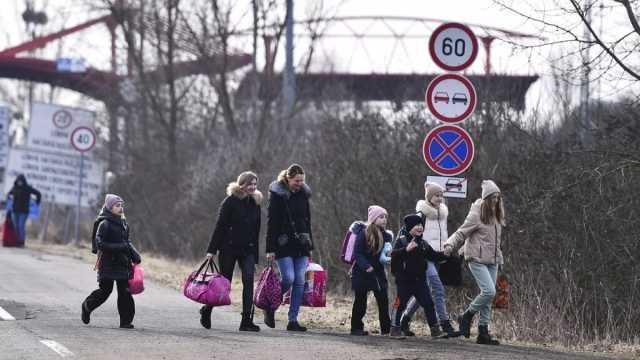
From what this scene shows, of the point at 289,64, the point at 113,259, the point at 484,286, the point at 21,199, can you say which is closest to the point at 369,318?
the point at 484,286

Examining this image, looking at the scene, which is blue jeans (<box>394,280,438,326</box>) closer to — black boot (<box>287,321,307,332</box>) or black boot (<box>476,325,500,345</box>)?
black boot (<box>476,325,500,345</box>)

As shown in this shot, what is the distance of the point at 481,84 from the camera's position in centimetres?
2306

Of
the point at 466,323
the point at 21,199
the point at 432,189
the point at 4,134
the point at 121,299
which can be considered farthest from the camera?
the point at 4,134

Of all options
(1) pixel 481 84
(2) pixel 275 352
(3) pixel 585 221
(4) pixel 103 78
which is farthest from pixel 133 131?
(2) pixel 275 352

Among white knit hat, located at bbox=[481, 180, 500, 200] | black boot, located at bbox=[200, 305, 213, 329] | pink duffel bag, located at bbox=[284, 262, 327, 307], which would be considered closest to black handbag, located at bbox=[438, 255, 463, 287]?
white knit hat, located at bbox=[481, 180, 500, 200]

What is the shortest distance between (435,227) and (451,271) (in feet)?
1.67

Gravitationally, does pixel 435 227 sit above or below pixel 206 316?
above

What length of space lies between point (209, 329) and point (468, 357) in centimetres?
341

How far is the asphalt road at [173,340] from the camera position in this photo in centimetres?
A: 1197

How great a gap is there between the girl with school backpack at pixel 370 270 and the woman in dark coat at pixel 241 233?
109 cm

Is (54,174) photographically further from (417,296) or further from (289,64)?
(417,296)

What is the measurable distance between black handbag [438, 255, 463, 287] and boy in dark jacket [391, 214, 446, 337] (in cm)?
27

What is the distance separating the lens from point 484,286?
13805 mm

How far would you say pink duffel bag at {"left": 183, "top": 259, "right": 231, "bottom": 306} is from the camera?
47.6 ft
